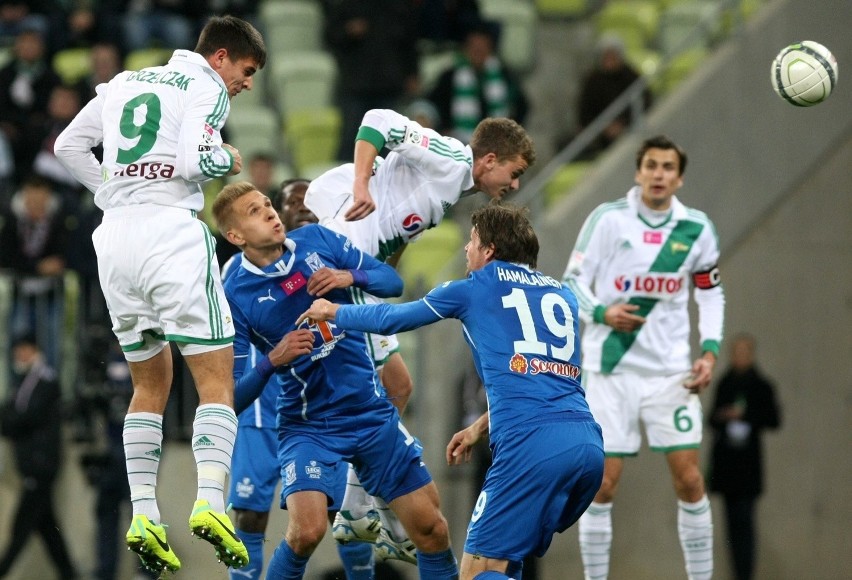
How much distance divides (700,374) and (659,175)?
48.6 inches

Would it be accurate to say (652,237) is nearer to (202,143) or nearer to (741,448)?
Result: (202,143)

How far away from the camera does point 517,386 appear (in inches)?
277

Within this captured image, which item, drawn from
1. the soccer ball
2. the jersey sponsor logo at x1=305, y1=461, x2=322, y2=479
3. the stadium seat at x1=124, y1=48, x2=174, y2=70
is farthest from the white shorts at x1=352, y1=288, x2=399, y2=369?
the stadium seat at x1=124, y1=48, x2=174, y2=70

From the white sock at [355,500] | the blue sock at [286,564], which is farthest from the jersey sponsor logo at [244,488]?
the blue sock at [286,564]

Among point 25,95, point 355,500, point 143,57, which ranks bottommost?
point 355,500

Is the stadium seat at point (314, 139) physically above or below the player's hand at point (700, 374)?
above

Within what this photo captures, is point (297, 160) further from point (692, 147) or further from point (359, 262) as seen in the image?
point (359, 262)

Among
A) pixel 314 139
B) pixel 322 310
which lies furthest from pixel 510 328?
pixel 314 139

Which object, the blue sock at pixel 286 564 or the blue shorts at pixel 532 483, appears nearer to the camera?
the blue shorts at pixel 532 483

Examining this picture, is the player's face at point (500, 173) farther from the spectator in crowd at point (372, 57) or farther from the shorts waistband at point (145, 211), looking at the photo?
the spectator in crowd at point (372, 57)

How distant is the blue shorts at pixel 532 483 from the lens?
6.96 metres

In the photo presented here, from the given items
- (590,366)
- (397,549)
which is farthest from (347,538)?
(590,366)

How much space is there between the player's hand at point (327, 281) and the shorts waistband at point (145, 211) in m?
0.73

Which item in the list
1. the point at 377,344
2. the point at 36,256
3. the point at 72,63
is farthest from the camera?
the point at 72,63
